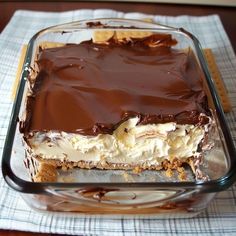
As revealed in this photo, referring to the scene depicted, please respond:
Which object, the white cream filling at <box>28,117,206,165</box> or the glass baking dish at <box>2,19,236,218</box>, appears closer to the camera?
the glass baking dish at <box>2,19,236,218</box>

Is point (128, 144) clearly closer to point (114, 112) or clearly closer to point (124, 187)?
point (114, 112)

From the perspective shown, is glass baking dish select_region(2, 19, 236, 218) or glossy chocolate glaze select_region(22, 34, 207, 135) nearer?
glass baking dish select_region(2, 19, 236, 218)

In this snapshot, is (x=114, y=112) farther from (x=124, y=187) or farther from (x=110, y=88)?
(x=124, y=187)

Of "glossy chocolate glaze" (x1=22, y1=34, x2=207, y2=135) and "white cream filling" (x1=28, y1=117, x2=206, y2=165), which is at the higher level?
"glossy chocolate glaze" (x1=22, y1=34, x2=207, y2=135)

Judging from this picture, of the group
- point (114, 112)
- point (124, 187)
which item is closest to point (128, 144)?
point (114, 112)

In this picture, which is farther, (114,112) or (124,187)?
(114,112)

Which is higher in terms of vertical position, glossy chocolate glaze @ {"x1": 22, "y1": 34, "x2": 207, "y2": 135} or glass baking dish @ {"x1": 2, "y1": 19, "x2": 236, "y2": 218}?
glossy chocolate glaze @ {"x1": 22, "y1": 34, "x2": 207, "y2": 135}
